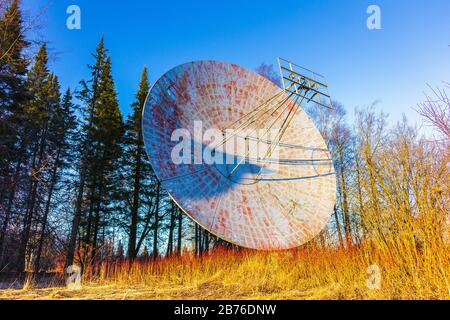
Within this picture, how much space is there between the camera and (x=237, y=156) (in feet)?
37.8

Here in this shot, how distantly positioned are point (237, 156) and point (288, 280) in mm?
4886

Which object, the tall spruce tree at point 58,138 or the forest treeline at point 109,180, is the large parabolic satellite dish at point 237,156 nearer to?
the forest treeline at point 109,180

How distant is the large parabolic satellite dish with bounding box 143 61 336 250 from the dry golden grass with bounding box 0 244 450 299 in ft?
3.25

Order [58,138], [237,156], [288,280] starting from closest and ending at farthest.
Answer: [288,280] < [237,156] < [58,138]

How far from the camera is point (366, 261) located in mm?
6953

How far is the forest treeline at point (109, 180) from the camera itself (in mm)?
5371

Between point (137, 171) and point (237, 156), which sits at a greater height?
point (137, 171)

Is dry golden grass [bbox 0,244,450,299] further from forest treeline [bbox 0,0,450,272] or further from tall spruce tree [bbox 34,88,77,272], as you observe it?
tall spruce tree [bbox 34,88,77,272]

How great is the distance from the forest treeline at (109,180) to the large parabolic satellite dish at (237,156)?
1.50 m

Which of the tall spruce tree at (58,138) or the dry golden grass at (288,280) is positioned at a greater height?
the tall spruce tree at (58,138)

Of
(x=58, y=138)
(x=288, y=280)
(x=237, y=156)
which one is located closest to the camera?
(x=288, y=280)

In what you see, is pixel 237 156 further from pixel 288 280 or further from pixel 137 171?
pixel 137 171

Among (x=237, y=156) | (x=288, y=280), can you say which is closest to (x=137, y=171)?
(x=237, y=156)

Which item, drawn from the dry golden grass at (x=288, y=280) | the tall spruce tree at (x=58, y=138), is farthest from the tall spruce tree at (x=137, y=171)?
the dry golden grass at (x=288, y=280)
